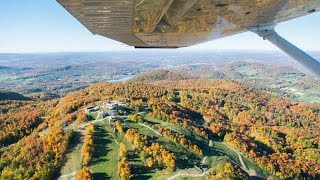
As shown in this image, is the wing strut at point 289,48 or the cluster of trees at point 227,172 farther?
the cluster of trees at point 227,172

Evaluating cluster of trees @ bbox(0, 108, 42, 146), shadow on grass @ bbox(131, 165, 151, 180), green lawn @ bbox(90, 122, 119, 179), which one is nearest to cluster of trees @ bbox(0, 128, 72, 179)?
green lawn @ bbox(90, 122, 119, 179)

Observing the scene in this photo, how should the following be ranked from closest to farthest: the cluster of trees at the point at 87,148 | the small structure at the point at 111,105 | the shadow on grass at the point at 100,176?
the shadow on grass at the point at 100,176, the cluster of trees at the point at 87,148, the small structure at the point at 111,105

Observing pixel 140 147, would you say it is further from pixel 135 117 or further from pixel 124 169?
pixel 135 117

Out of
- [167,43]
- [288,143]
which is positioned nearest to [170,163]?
[288,143]

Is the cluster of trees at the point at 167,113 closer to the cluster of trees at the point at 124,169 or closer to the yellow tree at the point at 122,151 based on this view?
the yellow tree at the point at 122,151

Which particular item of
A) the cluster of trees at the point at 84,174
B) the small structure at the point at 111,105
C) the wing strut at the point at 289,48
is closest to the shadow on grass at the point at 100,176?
the cluster of trees at the point at 84,174

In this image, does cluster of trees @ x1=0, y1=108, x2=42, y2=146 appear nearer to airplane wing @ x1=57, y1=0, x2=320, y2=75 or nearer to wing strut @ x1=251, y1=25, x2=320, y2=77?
airplane wing @ x1=57, y1=0, x2=320, y2=75
